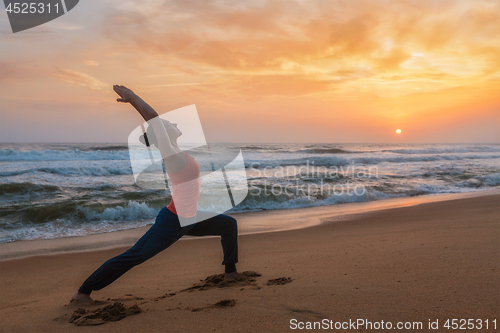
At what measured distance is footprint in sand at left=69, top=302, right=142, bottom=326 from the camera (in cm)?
285

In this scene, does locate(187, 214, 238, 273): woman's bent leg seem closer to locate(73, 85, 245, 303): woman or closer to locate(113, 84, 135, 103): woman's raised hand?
locate(73, 85, 245, 303): woman

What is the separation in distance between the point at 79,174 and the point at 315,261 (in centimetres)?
1753

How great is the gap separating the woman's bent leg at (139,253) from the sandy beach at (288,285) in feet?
0.79

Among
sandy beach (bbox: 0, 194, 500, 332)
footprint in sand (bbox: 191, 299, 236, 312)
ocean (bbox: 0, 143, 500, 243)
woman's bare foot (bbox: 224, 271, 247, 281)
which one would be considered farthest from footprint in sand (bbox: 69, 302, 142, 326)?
ocean (bbox: 0, 143, 500, 243)

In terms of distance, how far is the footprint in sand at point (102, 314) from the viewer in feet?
9.34

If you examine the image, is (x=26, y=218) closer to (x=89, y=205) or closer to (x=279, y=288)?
(x=89, y=205)

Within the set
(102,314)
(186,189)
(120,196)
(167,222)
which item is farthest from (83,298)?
(120,196)

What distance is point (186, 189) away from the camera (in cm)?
320

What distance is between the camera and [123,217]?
31.0 ft

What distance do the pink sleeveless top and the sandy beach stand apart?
862mm

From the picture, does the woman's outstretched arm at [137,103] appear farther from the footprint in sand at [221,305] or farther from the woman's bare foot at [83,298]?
the woman's bare foot at [83,298]

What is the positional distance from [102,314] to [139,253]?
57 cm

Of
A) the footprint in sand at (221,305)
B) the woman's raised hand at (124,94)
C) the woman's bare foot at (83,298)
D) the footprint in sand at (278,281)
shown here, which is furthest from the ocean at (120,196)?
the woman's raised hand at (124,94)

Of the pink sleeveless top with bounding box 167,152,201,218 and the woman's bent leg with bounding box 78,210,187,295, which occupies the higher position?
the pink sleeveless top with bounding box 167,152,201,218
